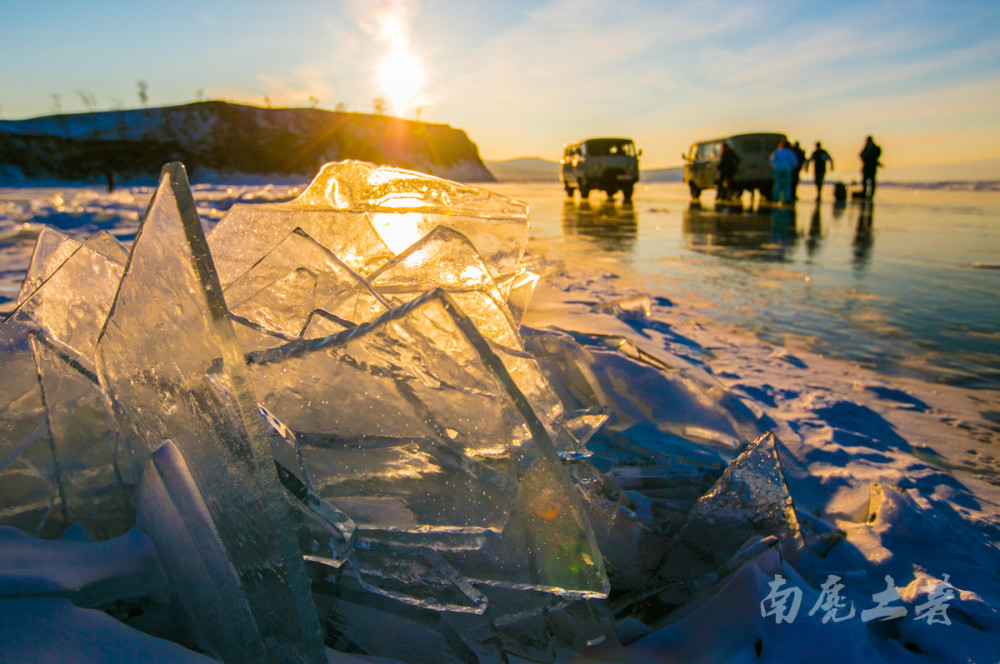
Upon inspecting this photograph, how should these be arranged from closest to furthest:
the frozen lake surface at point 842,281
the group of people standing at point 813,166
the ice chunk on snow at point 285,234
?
the ice chunk on snow at point 285,234
the frozen lake surface at point 842,281
the group of people standing at point 813,166

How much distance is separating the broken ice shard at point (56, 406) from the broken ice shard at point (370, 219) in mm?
409

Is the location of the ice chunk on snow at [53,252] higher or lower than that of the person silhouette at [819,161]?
lower

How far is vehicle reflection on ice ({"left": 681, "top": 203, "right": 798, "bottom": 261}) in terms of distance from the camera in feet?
24.0

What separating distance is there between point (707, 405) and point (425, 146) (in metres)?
76.3

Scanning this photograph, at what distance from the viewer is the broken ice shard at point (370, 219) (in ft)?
5.40

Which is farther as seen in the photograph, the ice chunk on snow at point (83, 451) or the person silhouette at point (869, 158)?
the person silhouette at point (869, 158)

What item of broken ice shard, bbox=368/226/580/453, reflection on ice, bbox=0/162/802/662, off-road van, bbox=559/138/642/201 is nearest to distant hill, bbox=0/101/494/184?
off-road van, bbox=559/138/642/201

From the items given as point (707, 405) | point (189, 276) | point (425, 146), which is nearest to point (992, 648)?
point (707, 405)

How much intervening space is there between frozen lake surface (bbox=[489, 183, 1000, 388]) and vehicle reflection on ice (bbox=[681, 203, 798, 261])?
0.08ft

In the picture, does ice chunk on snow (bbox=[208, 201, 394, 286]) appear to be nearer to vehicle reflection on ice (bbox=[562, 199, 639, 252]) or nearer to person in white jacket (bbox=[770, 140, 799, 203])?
vehicle reflection on ice (bbox=[562, 199, 639, 252])

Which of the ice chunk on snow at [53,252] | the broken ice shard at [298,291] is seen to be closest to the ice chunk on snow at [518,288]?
the broken ice shard at [298,291]

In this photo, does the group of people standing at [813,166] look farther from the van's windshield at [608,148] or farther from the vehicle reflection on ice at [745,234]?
the van's windshield at [608,148]

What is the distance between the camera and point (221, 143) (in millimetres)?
54469

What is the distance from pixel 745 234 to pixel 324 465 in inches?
387
